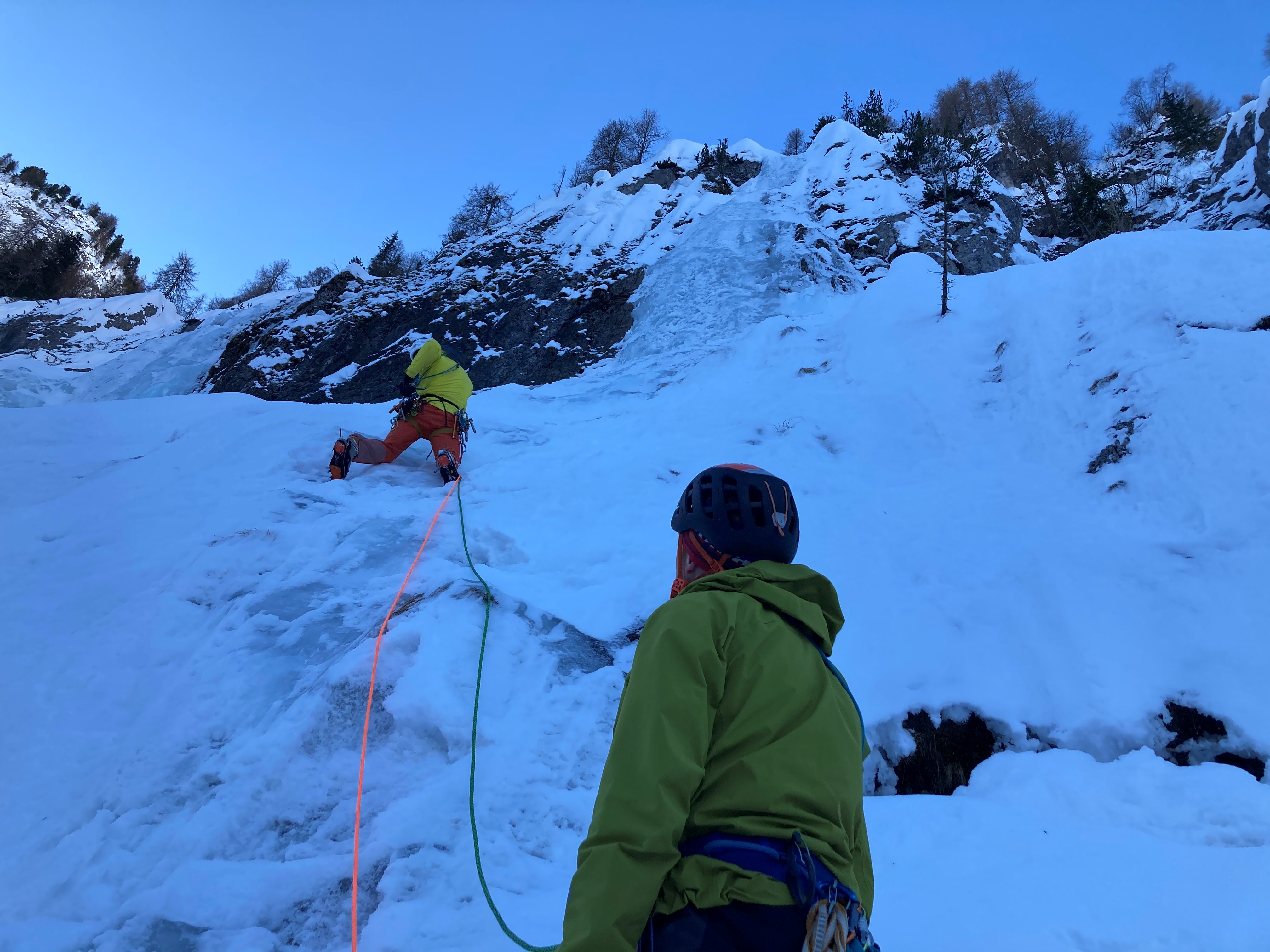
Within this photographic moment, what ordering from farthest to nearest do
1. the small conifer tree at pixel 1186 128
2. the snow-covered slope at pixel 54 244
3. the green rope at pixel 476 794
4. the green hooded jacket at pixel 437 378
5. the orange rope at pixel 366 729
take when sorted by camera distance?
the snow-covered slope at pixel 54 244 → the small conifer tree at pixel 1186 128 → the green hooded jacket at pixel 437 378 → the orange rope at pixel 366 729 → the green rope at pixel 476 794

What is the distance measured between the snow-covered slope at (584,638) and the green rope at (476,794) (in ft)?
0.16

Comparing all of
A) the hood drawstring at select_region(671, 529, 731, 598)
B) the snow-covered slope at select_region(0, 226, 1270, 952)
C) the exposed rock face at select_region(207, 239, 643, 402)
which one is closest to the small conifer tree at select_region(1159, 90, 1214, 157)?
the exposed rock face at select_region(207, 239, 643, 402)

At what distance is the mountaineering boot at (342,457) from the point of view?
5629mm

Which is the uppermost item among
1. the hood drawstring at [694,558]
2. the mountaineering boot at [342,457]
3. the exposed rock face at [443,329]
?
the exposed rock face at [443,329]

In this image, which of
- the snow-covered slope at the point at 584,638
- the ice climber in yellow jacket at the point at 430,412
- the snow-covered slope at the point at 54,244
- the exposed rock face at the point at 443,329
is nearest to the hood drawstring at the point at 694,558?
the snow-covered slope at the point at 584,638

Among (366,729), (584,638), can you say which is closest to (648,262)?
(584,638)

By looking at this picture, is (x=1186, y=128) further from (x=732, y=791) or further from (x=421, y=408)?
(x=732, y=791)

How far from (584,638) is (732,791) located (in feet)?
9.14

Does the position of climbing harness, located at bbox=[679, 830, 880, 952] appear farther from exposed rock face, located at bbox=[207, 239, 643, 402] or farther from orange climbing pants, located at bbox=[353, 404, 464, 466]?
exposed rock face, located at bbox=[207, 239, 643, 402]

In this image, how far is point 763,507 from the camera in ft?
6.02

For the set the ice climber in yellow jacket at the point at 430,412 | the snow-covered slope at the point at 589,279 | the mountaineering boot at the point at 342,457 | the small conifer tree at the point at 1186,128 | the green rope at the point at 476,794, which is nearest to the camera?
the green rope at the point at 476,794

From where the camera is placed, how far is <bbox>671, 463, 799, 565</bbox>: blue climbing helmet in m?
1.81

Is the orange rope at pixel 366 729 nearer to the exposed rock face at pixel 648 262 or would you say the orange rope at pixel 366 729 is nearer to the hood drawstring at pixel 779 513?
the hood drawstring at pixel 779 513

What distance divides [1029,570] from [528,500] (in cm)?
429
